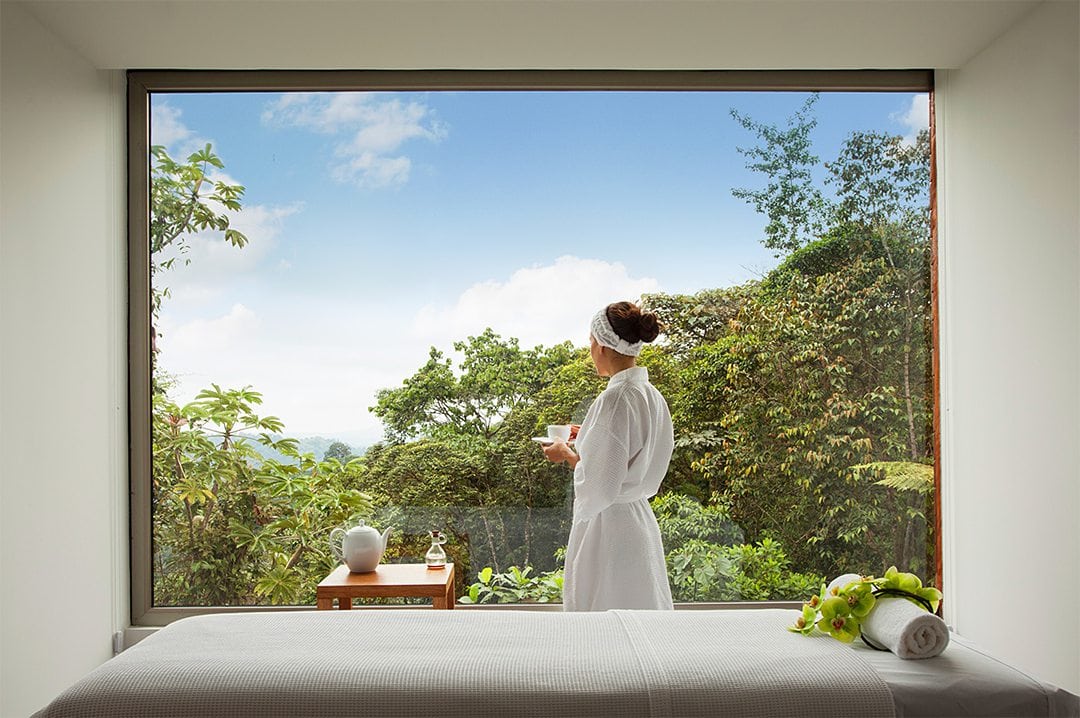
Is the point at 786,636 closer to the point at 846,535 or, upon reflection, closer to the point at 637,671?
the point at 637,671

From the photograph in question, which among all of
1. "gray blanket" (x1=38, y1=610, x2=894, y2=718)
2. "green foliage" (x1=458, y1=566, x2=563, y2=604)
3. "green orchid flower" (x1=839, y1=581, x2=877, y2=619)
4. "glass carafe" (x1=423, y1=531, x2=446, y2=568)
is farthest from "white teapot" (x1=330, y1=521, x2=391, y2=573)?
"green orchid flower" (x1=839, y1=581, x2=877, y2=619)

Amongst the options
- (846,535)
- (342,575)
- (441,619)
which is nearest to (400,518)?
(342,575)

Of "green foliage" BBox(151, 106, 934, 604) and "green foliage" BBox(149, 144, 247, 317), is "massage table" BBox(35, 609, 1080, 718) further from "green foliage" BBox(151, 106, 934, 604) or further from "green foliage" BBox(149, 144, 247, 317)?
"green foliage" BBox(149, 144, 247, 317)

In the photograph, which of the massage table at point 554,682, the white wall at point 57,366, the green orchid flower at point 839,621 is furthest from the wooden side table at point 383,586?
the green orchid flower at point 839,621

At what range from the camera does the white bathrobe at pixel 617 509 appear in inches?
117

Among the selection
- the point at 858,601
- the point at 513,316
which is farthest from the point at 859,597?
the point at 513,316

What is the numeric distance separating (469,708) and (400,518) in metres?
2.10

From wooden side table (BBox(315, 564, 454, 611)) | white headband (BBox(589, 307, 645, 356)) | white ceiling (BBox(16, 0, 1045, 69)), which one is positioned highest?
white ceiling (BBox(16, 0, 1045, 69))

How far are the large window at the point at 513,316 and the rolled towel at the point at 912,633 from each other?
5.99 feet

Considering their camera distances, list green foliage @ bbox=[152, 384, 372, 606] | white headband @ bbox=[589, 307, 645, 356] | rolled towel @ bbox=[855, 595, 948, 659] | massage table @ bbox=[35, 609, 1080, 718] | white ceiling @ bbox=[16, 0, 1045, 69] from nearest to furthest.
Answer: massage table @ bbox=[35, 609, 1080, 718]
rolled towel @ bbox=[855, 595, 948, 659]
white ceiling @ bbox=[16, 0, 1045, 69]
white headband @ bbox=[589, 307, 645, 356]
green foliage @ bbox=[152, 384, 372, 606]

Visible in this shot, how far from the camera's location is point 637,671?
1.76 metres

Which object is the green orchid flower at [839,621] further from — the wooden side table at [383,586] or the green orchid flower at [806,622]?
the wooden side table at [383,586]

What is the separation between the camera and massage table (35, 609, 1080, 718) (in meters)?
1.68

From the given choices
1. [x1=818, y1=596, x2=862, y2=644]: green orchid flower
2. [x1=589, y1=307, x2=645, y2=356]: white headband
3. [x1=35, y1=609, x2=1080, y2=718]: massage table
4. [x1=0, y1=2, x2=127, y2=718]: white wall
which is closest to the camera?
[x1=35, y1=609, x2=1080, y2=718]: massage table
